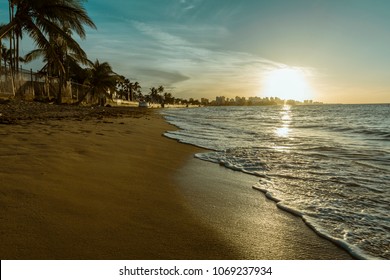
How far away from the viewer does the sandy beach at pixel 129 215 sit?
1940 millimetres

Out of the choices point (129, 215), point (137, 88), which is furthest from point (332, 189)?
point (137, 88)

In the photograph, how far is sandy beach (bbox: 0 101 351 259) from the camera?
1940mm

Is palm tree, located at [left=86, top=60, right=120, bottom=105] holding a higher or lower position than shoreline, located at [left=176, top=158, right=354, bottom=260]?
higher

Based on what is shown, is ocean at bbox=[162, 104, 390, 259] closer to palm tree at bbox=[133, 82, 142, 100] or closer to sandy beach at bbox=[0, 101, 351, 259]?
sandy beach at bbox=[0, 101, 351, 259]

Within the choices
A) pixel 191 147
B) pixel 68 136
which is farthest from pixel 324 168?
pixel 68 136

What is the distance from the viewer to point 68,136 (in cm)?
588

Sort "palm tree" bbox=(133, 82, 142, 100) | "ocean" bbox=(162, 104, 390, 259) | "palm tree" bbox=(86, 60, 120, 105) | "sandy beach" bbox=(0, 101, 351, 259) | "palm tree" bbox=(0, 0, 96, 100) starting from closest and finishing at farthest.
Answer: "sandy beach" bbox=(0, 101, 351, 259) → "ocean" bbox=(162, 104, 390, 259) → "palm tree" bbox=(0, 0, 96, 100) → "palm tree" bbox=(86, 60, 120, 105) → "palm tree" bbox=(133, 82, 142, 100)

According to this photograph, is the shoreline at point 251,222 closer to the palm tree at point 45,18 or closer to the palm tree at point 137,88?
the palm tree at point 45,18

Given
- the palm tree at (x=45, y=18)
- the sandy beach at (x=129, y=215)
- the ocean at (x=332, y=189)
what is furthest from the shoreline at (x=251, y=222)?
the palm tree at (x=45, y=18)

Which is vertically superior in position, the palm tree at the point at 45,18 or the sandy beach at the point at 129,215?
the palm tree at the point at 45,18

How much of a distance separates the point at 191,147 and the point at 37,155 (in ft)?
13.2

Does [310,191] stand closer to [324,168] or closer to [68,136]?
A: [324,168]

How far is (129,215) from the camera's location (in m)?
2.49

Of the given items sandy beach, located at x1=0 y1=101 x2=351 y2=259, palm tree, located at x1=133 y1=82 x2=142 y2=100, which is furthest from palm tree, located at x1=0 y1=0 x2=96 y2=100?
palm tree, located at x1=133 y1=82 x2=142 y2=100
